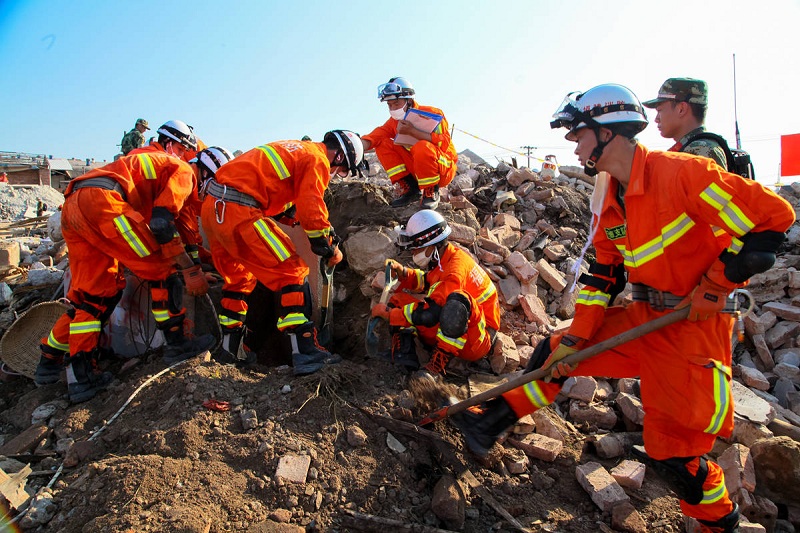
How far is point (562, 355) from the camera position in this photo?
2646 mm

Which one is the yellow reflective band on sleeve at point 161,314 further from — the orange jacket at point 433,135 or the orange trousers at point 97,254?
the orange jacket at point 433,135

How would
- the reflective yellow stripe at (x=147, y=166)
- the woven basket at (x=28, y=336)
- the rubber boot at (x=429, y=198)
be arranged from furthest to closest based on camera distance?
the rubber boot at (x=429, y=198) < the woven basket at (x=28, y=336) < the reflective yellow stripe at (x=147, y=166)

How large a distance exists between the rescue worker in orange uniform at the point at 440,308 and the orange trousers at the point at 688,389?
4.27 ft

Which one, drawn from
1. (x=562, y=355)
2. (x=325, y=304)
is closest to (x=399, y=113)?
(x=325, y=304)

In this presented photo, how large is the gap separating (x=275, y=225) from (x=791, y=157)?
9740 millimetres

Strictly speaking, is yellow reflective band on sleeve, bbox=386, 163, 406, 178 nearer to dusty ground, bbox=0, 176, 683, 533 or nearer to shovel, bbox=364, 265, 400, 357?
shovel, bbox=364, 265, 400, 357

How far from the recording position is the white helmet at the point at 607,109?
2381mm

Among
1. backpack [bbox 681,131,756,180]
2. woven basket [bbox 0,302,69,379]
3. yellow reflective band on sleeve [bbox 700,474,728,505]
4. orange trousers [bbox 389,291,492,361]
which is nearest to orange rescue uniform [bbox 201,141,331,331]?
orange trousers [bbox 389,291,492,361]

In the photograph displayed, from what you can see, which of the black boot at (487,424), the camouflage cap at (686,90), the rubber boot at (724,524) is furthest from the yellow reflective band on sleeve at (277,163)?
the rubber boot at (724,524)

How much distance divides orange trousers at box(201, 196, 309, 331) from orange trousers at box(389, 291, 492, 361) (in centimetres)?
100

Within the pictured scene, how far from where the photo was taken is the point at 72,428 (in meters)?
3.25

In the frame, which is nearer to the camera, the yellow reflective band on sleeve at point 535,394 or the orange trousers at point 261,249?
the yellow reflective band on sleeve at point 535,394

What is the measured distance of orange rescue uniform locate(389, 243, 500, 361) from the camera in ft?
12.3

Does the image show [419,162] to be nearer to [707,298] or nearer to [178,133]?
[178,133]
